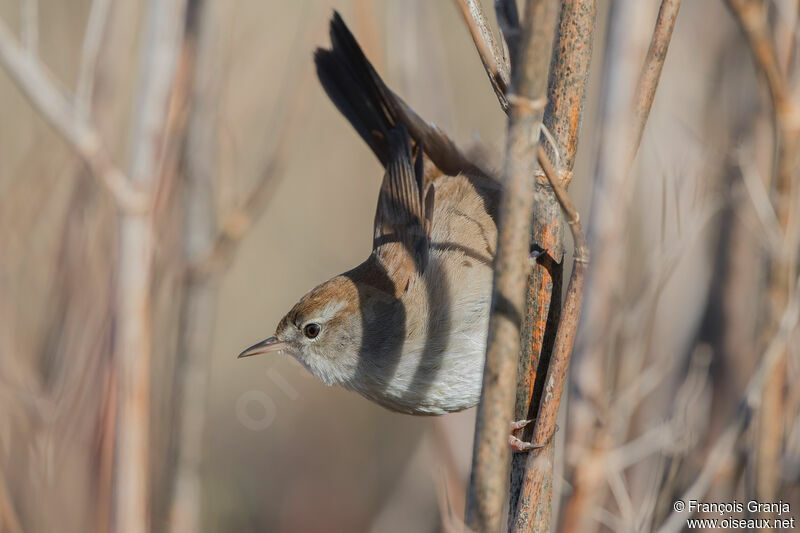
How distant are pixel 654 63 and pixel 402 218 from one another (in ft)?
3.78

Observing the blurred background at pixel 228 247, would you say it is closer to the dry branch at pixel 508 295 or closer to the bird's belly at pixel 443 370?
the bird's belly at pixel 443 370

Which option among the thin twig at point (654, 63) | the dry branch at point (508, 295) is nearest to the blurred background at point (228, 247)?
the thin twig at point (654, 63)

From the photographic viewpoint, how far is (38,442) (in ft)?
7.95

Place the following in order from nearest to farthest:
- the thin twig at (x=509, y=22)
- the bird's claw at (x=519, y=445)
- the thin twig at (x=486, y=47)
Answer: the thin twig at (x=486, y=47) < the thin twig at (x=509, y=22) < the bird's claw at (x=519, y=445)

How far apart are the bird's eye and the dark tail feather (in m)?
0.62

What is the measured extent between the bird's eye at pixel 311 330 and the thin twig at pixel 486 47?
1227 millimetres

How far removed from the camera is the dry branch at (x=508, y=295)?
3.49ft

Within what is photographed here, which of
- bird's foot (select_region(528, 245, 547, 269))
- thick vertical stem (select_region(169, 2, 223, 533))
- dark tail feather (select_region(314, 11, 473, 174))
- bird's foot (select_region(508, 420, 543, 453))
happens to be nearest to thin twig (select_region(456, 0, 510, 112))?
bird's foot (select_region(528, 245, 547, 269))

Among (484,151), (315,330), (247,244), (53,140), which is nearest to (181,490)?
(315,330)

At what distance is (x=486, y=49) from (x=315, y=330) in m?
1.38

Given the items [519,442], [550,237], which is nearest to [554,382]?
[519,442]

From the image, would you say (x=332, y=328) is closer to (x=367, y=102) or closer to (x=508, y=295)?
(x=367, y=102)

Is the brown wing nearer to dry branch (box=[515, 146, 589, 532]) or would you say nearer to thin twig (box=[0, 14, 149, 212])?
thin twig (box=[0, 14, 149, 212])

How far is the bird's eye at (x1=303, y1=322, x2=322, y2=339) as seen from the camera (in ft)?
8.14
